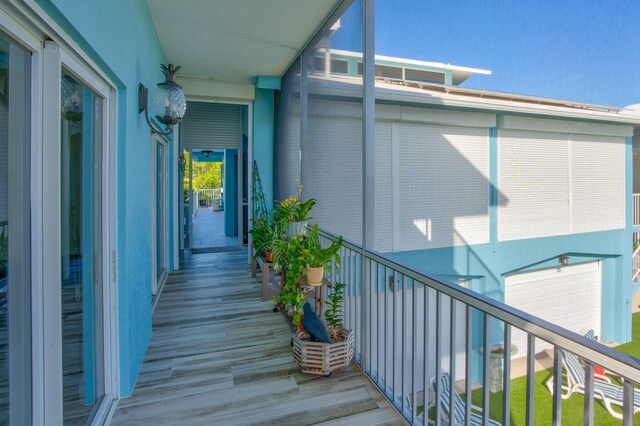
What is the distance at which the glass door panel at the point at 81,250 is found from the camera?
1.40 meters

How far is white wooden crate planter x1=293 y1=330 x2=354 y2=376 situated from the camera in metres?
2.22

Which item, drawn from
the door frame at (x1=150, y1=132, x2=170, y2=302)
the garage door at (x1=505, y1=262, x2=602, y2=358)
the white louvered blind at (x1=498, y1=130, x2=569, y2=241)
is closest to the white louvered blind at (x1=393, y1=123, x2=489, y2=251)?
the white louvered blind at (x1=498, y1=130, x2=569, y2=241)

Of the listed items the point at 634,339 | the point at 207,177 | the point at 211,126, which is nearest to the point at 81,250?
the point at 634,339

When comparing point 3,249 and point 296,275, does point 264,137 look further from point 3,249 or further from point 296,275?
point 3,249

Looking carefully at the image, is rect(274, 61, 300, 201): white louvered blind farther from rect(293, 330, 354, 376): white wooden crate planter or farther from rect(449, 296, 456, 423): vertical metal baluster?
rect(449, 296, 456, 423): vertical metal baluster

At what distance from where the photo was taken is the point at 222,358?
248 centimetres

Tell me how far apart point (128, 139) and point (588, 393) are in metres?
2.29

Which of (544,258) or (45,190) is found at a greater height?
(45,190)

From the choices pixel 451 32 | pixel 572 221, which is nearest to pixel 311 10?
pixel 451 32

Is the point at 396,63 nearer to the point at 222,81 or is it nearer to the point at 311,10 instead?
the point at 311,10

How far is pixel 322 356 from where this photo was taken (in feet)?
7.26

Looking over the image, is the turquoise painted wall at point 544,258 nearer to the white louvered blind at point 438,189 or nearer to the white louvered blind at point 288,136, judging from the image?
the white louvered blind at point 438,189

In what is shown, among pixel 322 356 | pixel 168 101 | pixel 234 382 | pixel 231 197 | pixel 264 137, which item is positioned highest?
pixel 264 137

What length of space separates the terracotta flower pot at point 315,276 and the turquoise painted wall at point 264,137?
262 centimetres
